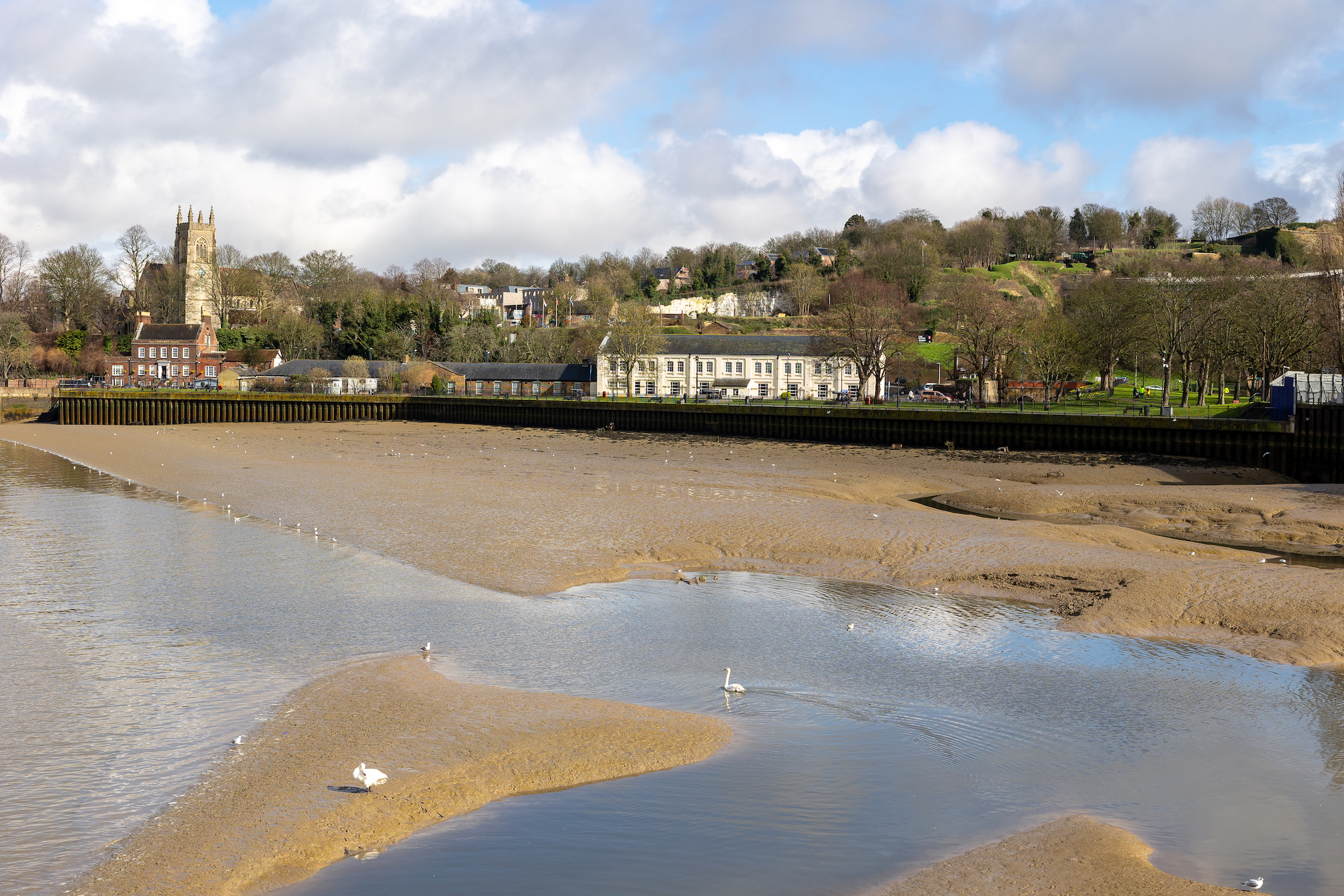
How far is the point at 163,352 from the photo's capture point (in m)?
112

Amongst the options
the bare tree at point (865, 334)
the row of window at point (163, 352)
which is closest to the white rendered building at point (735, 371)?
the bare tree at point (865, 334)

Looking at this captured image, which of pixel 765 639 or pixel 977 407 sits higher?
pixel 977 407

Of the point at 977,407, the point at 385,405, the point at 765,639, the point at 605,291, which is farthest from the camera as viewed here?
the point at 605,291

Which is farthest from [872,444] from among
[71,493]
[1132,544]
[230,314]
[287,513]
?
[230,314]

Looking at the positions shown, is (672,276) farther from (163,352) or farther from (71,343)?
(71,343)

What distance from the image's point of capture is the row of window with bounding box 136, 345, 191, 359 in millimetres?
111188

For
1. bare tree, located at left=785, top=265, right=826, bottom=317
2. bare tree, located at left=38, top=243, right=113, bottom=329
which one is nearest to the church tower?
bare tree, located at left=38, top=243, right=113, bottom=329

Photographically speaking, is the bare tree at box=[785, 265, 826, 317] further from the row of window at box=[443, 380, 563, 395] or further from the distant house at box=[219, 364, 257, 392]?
the distant house at box=[219, 364, 257, 392]

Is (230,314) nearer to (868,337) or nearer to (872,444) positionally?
(868,337)

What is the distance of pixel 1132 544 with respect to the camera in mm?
22359

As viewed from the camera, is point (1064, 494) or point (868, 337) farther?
point (868, 337)

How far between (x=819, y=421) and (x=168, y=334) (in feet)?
297

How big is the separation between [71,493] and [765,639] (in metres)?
28.2

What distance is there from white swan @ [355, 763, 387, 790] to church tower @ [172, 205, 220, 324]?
130713 mm
